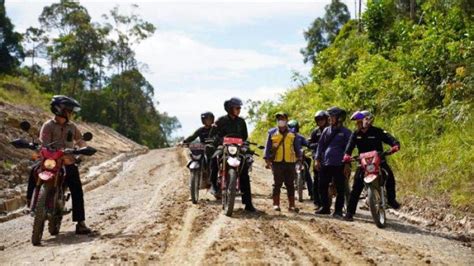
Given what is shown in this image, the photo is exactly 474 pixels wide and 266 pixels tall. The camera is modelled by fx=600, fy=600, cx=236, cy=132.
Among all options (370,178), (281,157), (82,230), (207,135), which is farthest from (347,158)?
(82,230)

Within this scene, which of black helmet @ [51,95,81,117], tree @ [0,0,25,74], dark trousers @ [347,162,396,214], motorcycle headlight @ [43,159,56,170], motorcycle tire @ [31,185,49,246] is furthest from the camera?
tree @ [0,0,25,74]

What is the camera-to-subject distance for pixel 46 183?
27.1ft

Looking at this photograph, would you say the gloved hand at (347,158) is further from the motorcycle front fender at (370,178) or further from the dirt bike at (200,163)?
the dirt bike at (200,163)

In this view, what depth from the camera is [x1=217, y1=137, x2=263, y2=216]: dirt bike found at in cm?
1003

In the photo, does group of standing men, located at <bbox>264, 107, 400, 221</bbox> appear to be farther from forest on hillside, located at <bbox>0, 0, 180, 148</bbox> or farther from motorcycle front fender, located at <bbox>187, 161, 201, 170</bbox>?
forest on hillside, located at <bbox>0, 0, 180, 148</bbox>

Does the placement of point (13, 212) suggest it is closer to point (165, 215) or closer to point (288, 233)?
point (165, 215)

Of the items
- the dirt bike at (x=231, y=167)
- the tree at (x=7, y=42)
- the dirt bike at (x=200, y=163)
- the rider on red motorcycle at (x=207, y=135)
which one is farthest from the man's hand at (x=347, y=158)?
the tree at (x=7, y=42)

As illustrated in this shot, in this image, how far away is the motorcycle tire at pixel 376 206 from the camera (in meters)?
9.23

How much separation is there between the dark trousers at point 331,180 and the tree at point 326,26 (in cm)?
4558

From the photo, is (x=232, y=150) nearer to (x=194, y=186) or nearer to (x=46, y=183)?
(x=194, y=186)

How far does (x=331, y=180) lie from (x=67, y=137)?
15.7 ft

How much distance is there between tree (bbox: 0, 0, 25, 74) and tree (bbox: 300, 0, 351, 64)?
26.1 m

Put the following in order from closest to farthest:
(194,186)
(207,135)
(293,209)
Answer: (293,209) → (194,186) → (207,135)

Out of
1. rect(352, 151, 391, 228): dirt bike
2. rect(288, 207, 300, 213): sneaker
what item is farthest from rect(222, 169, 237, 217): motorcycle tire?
rect(352, 151, 391, 228): dirt bike
